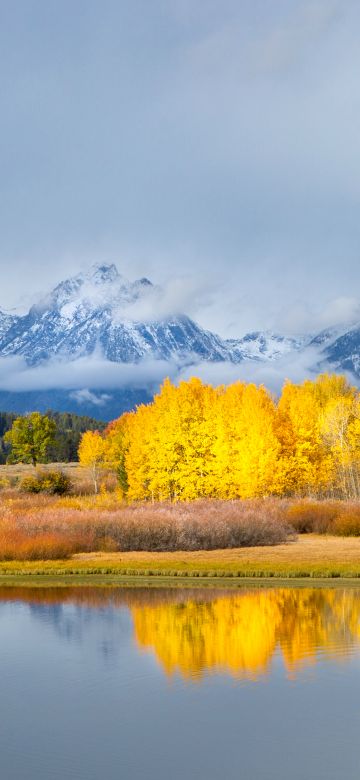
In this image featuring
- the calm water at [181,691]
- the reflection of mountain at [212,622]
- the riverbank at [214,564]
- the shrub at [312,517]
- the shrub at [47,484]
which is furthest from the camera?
the shrub at [47,484]

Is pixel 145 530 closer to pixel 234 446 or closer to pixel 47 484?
pixel 234 446

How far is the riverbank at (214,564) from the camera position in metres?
29.2

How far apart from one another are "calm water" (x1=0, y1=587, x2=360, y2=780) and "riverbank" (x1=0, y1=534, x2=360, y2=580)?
4.83 metres

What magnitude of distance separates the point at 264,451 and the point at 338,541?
17192 mm

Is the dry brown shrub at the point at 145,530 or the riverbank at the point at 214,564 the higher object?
the dry brown shrub at the point at 145,530

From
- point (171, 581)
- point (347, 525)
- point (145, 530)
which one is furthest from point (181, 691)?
point (347, 525)

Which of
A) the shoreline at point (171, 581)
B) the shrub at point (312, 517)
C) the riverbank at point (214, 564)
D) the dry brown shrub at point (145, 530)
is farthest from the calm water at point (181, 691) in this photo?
the shrub at point (312, 517)

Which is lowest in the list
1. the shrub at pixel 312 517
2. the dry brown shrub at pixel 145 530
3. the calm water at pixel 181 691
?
the calm water at pixel 181 691

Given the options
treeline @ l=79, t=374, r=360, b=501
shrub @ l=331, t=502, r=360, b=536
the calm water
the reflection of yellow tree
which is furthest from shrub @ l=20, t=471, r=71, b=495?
the calm water

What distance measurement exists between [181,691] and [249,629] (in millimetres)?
5996

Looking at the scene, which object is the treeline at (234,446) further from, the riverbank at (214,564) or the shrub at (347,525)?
the riverbank at (214,564)

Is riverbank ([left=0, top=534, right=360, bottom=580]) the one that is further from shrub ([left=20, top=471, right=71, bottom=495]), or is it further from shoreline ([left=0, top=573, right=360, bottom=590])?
shrub ([left=20, top=471, right=71, bottom=495])

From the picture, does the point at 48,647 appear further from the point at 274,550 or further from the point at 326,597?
the point at 274,550

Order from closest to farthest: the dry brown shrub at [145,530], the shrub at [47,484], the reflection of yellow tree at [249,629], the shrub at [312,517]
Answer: the reflection of yellow tree at [249,629], the dry brown shrub at [145,530], the shrub at [312,517], the shrub at [47,484]
